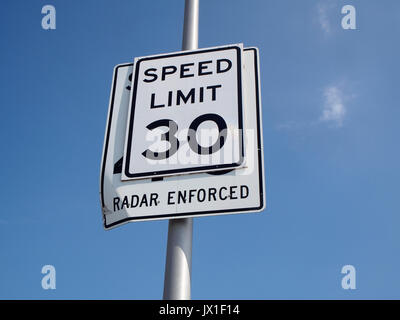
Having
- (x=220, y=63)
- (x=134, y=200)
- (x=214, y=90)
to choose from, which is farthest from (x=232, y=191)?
(x=220, y=63)

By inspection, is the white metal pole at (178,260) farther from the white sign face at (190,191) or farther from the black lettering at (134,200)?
the black lettering at (134,200)

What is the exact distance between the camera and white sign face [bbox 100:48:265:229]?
2041mm

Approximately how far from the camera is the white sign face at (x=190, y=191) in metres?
2.04

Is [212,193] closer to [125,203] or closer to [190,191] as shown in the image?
[190,191]

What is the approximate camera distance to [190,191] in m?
2.08

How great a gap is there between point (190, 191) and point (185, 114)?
0.49 m

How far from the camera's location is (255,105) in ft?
7.57

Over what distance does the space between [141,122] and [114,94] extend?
0.39 meters

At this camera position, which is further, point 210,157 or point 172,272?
point 210,157
